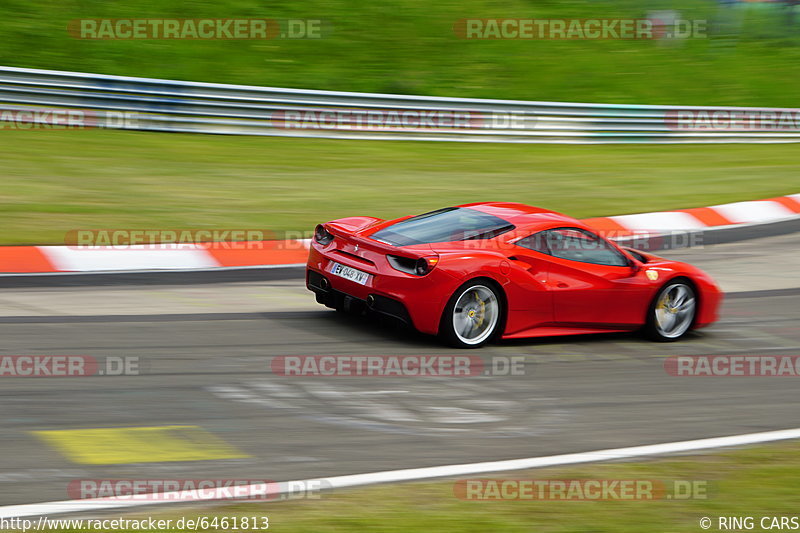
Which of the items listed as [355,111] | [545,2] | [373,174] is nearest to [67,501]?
[373,174]

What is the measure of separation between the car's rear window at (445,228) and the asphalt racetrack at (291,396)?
A: 81cm

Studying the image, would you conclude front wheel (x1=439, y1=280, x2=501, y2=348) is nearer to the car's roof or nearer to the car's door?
the car's door

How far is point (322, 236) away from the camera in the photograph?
337 inches

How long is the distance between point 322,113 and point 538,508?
45.7 ft

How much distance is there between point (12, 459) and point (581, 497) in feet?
9.05

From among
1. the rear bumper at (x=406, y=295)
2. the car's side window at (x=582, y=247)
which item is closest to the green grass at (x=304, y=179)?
the rear bumper at (x=406, y=295)

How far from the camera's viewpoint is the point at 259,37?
22.3m

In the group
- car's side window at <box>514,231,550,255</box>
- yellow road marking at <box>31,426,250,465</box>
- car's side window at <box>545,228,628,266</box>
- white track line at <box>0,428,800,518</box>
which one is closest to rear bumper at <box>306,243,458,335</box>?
car's side window at <box>514,231,550,255</box>

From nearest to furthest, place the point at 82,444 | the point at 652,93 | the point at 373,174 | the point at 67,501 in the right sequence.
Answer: the point at 67,501, the point at 82,444, the point at 373,174, the point at 652,93

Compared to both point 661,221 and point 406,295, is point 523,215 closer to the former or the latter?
point 406,295

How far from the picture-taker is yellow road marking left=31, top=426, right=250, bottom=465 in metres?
5.30

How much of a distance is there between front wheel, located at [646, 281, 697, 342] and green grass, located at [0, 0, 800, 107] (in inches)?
509

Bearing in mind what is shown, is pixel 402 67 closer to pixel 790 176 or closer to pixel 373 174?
pixel 373 174

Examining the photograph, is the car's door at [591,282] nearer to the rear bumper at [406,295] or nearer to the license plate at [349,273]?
the rear bumper at [406,295]
